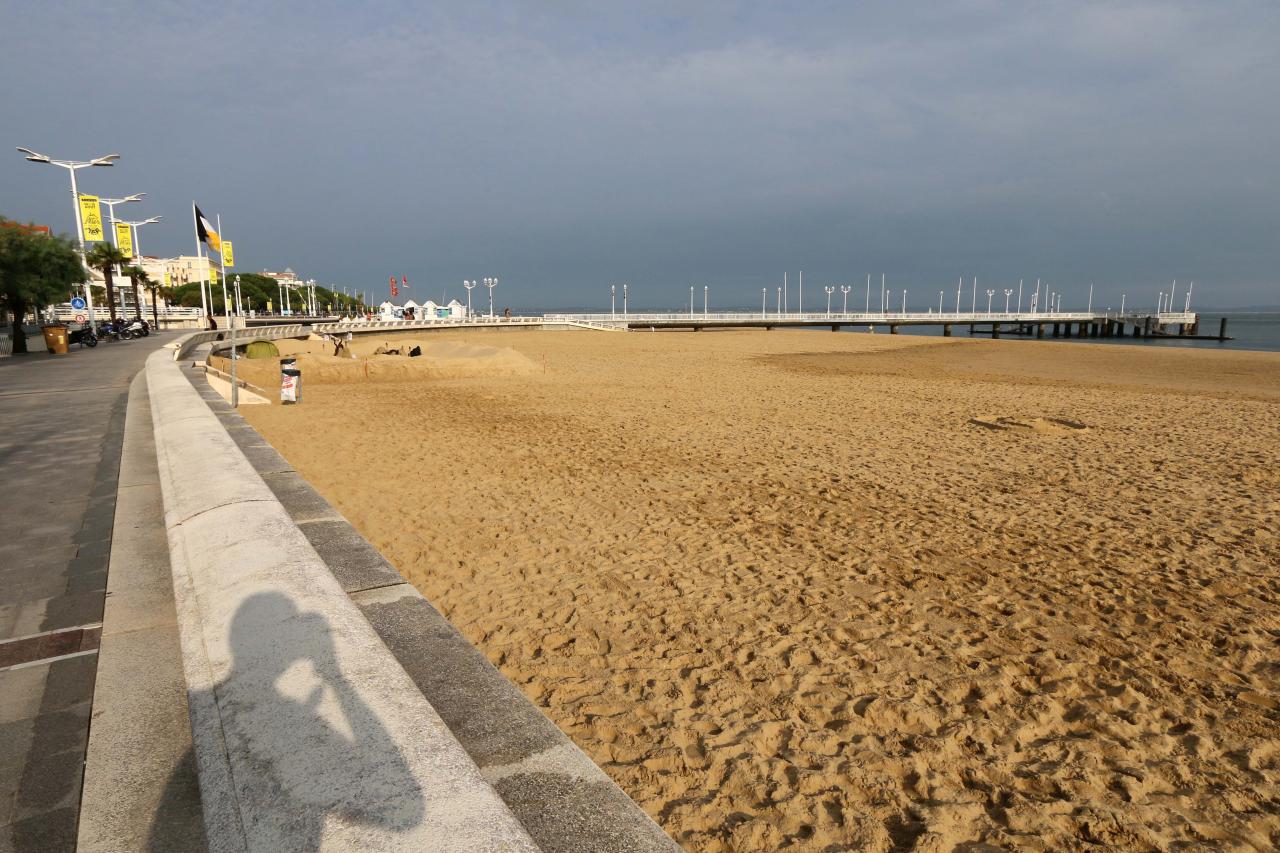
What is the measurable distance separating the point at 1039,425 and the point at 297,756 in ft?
45.5

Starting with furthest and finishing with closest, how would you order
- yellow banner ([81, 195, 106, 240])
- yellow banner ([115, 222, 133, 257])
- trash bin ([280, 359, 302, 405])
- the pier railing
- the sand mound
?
the pier railing → yellow banner ([115, 222, 133, 257]) → yellow banner ([81, 195, 106, 240]) → the sand mound → trash bin ([280, 359, 302, 405])

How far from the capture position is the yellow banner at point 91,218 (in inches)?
1347

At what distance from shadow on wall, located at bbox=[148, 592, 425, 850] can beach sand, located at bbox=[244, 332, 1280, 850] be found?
1587 millimetres

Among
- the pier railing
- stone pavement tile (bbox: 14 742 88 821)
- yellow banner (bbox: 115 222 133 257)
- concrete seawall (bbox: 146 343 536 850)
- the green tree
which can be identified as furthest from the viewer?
the pier railing

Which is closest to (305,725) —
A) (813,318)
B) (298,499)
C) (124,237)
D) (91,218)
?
(298,499)

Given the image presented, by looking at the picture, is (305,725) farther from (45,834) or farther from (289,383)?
(289,383)

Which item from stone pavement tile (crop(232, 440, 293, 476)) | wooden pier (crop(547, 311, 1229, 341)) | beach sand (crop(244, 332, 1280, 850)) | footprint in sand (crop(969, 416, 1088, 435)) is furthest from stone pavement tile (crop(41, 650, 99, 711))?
wooden pier (crop(547, 311, 1229, 341))

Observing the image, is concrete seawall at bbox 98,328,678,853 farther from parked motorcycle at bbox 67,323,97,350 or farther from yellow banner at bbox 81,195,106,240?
yellow banner at bbox 81,195,106,240

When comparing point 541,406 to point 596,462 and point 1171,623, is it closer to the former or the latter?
point 596,462

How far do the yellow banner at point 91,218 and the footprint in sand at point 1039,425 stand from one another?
41.6 m

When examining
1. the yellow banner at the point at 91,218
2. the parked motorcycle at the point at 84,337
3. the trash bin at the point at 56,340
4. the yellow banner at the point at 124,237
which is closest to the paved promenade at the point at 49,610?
the trash bin at the point at 56,340

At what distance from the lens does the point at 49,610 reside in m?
3.67

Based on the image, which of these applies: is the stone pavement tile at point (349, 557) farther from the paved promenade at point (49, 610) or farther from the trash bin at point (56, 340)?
the trash bin at point (56, 340)

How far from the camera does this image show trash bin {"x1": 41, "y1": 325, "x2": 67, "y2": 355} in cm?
2444
